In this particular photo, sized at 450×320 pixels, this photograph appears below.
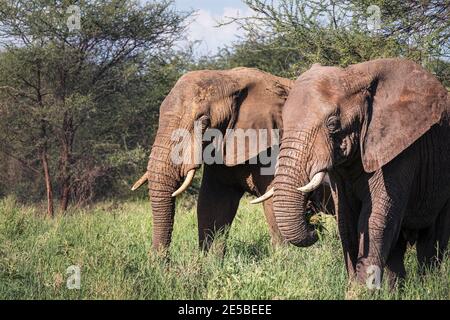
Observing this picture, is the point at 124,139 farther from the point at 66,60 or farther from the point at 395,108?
the point at 395,108

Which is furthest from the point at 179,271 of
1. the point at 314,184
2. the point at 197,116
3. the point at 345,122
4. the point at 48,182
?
the point at 48,182

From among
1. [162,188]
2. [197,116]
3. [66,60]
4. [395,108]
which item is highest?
[66,60]

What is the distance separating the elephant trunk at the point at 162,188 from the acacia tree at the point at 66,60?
7.55 m

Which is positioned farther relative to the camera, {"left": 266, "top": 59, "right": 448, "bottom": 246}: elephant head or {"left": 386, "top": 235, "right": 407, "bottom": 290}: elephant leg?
{"left": 386, "top": 235, "right": 407, "bottom": 290}: elephant leg

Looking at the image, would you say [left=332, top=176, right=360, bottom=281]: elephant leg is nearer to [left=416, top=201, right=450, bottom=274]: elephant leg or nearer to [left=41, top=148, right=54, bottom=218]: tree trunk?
[left=416, top=201, right=450, bottom=274]: elephant leg

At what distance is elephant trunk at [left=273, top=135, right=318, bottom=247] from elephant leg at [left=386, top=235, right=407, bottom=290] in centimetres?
86

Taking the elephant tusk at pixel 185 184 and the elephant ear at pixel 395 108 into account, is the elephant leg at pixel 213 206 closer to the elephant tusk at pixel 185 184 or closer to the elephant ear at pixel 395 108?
the elephant tusk at pixel 185 184

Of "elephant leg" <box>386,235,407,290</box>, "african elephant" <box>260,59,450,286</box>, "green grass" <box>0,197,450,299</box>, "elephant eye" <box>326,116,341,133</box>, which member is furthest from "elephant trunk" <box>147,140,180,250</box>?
"elephant eye" <box>326,116,341,133</box>

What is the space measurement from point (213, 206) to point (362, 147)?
6.92ft

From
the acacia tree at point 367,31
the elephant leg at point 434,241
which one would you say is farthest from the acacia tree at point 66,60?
the elephant leg at point 434,241

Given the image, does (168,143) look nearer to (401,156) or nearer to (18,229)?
(401,156)

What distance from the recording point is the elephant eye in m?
4.50

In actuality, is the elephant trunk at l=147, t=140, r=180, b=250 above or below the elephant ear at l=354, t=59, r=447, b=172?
below

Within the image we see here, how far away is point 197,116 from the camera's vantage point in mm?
6102
